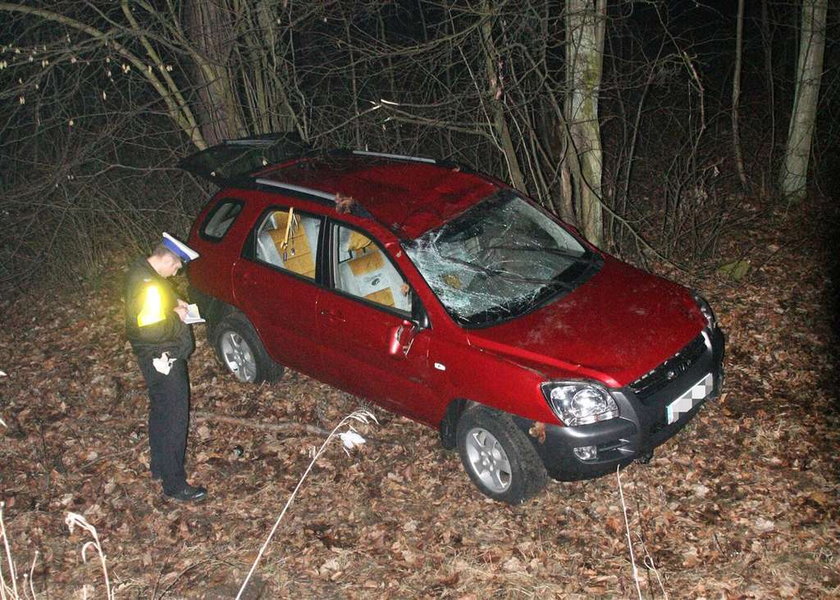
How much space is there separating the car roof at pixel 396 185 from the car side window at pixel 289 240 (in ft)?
0.82

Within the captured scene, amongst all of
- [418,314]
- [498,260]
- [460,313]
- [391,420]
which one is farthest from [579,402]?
[391,420]

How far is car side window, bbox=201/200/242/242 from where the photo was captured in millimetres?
6879

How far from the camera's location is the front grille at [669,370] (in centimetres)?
484

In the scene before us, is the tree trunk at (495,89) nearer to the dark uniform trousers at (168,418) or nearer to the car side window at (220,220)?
the car side window at (220,220)

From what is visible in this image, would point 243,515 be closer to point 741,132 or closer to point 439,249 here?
point 439,249

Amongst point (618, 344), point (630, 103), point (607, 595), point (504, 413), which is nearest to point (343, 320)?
point (504, 413)

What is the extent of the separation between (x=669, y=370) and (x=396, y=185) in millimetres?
2520

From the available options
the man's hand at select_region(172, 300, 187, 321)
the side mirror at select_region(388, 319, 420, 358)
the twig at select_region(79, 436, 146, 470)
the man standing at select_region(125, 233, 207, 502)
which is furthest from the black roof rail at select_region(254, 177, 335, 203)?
the twig at select_region(79, 436, 146, 470)

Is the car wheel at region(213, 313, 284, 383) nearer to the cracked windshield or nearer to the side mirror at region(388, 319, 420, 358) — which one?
the side mirror at region(388, 319, 420, 358)

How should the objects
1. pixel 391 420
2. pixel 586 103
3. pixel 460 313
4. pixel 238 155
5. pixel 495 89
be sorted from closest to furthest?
pixel 460 313 < pixel 391 420 < pixel 238 155 < pixel 495 89 < pixel 586 103

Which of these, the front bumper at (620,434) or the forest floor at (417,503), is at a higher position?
the front bumper at (620,434)

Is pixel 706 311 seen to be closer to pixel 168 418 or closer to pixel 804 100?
pixel 168 418

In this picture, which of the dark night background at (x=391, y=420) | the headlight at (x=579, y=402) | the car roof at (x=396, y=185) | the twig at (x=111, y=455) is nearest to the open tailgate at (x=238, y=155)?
the car roof at (x=396, y=185)

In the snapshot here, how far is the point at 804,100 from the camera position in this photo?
9.36 m
